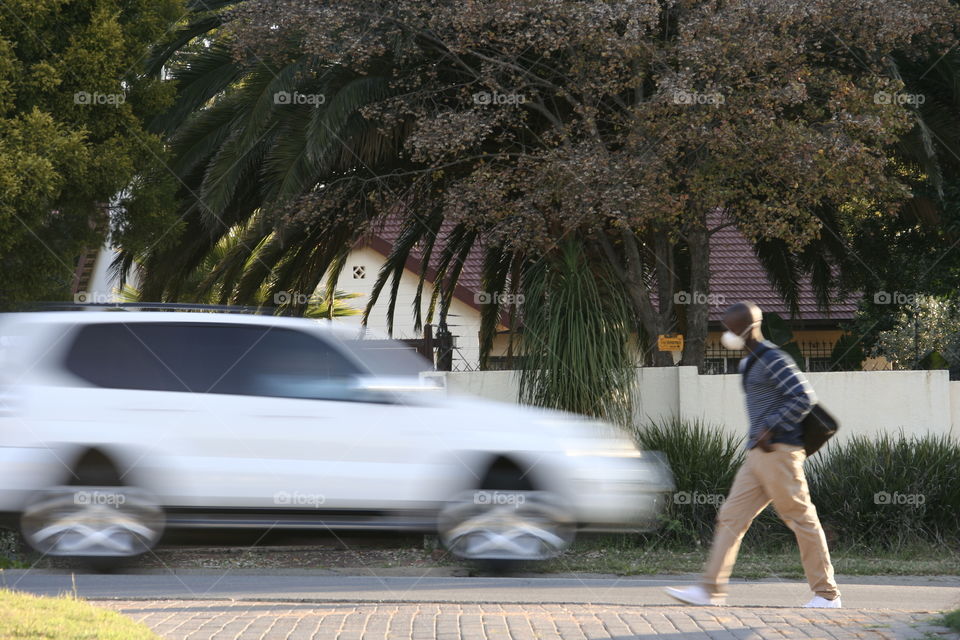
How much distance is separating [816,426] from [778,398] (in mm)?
287

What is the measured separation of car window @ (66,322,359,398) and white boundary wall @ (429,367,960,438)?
523 cm

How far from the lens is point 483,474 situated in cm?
834

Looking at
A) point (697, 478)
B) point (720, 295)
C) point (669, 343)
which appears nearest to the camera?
point (697, 478)

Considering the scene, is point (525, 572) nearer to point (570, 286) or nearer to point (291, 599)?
point (291, 599)

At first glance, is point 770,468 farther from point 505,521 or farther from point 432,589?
point 432,589

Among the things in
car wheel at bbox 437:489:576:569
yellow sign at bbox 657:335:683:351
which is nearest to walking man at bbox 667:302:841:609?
car wheel at bbox 437:489:576:569

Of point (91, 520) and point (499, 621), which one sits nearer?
point (499, 621)

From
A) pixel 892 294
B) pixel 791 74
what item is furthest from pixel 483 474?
pixel 892 294

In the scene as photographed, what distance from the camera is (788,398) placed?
702 centimetres

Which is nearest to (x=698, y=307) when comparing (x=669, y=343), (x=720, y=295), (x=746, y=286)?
(x=669, y=343)

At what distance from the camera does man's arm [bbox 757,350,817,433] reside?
276 inches

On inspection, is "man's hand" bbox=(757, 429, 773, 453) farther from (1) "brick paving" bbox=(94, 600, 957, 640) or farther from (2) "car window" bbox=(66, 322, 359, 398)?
(2) "car window" bbox=(66, 322, 359, 398)

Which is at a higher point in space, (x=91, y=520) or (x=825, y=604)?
(x=91, y=520)

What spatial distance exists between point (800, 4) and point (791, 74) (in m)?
0.70
